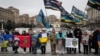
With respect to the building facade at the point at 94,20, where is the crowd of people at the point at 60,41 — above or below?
above

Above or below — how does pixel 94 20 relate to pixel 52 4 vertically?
below

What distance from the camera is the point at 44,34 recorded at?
85.6 feet

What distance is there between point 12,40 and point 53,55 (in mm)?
4645

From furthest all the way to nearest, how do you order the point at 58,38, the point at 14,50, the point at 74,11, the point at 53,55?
1. the point at 74,11
2. the point at 14,50
3. the point at 58,38
4. the point at 53,55

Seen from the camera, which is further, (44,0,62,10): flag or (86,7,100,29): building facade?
(86,7,100,29): building facade

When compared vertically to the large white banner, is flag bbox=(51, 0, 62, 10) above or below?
above

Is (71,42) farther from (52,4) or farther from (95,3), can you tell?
(95,3)

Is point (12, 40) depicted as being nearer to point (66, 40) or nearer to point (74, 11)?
point (66, 40)

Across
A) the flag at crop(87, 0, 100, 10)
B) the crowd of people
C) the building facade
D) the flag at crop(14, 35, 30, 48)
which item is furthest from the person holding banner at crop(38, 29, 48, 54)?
the building facade

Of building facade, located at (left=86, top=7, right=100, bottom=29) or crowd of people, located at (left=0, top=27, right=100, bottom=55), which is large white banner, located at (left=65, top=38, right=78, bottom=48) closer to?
crowd of people, located at (left=0, top=27, right=100, bottom=55)

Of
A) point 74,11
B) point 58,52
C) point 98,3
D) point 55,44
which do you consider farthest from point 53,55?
point 74,11

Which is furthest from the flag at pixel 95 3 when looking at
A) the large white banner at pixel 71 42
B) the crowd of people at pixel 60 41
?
the large white banner at pixel 71 42

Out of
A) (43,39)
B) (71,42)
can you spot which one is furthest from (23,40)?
(71,42)

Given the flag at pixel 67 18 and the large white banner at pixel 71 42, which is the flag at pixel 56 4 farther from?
the flag at pixel 67 18
